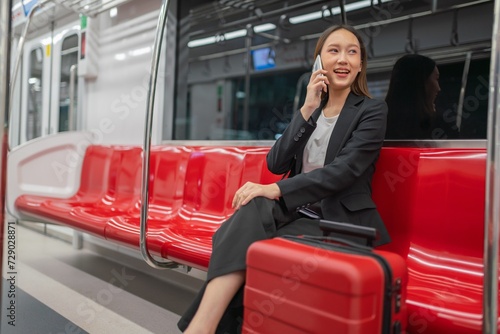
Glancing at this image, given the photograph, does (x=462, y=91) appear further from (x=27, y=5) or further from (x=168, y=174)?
(x=27, y=5)

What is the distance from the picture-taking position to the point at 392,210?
6.54 ft

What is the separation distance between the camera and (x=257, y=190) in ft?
5.65

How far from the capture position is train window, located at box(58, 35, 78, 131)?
4.84m

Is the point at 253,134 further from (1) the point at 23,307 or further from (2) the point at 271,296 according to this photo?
(2) the point at 271,296

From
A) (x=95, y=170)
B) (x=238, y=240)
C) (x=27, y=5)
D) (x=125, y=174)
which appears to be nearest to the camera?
(x=238, y=240)

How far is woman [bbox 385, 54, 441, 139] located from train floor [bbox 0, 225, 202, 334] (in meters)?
1.63

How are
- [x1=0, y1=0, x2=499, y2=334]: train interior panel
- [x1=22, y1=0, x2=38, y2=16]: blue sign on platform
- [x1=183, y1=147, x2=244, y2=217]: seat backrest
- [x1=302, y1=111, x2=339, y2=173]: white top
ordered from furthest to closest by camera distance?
[x1=22, y1=0, x2=38, y2=16]: blue sign on platform
[x1=183, y1=147, x2=244, y2=217]: seat backrest
[x1=302, y1=111, x2=339, y2=173]: white top
[x1=0, y1=0, x2=499, y2=334]: train interior panel

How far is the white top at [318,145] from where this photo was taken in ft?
6.35

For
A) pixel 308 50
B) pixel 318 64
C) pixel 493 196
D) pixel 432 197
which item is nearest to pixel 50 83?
pixel 308 50

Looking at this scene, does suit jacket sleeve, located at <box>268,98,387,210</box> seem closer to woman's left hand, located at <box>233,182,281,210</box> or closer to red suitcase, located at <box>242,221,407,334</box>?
woman's left hand, located at <box>233,182,281,210</box>

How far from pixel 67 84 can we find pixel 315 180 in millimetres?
4289

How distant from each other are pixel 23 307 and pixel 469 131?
165 inches

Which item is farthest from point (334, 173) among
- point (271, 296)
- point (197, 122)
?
point (197, 122)

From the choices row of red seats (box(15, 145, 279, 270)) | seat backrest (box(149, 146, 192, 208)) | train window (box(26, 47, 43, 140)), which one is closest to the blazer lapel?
row of red seats (box(15, 145, 279, 270))
